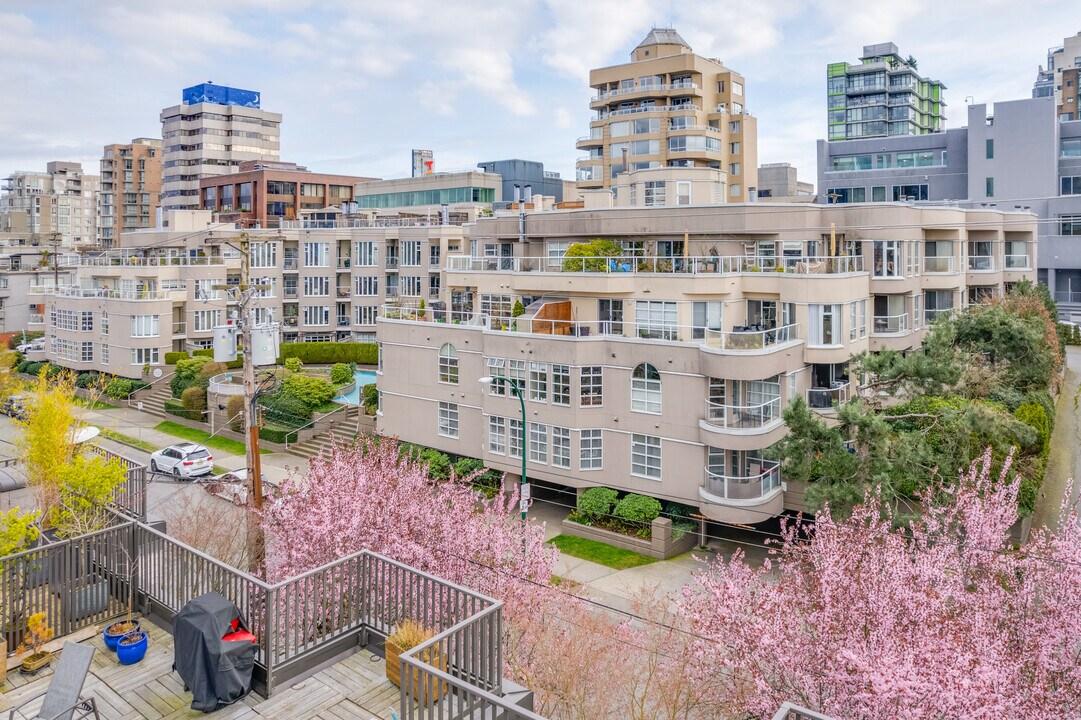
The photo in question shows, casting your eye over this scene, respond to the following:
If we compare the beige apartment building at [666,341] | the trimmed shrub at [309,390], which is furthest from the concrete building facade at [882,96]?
the trimmed shrub at [309,390]

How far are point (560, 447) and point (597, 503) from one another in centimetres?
261

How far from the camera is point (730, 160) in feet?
245

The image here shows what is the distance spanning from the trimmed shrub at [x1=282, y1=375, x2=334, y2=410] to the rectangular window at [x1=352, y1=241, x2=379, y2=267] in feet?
67.4

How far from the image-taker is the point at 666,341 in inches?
1182

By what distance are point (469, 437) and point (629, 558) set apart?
961 centimetres

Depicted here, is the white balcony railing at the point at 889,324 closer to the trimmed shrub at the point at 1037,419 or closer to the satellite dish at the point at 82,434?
the trimmed shrub at the point at 1037,419

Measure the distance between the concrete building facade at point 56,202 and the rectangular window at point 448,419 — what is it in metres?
129

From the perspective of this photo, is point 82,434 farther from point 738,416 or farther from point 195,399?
point 195,399

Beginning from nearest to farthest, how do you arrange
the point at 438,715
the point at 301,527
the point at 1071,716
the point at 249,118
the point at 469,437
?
the point at 438,715 → the point at 1071,716 → the point at 301,527 → the point at 469,437 → the point at 249,118

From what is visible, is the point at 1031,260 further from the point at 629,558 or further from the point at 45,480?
the point at 45,480

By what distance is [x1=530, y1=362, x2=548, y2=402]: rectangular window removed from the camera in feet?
105

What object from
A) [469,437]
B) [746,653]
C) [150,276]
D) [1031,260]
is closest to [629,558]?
[469,437]

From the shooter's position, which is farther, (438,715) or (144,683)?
(144,683)

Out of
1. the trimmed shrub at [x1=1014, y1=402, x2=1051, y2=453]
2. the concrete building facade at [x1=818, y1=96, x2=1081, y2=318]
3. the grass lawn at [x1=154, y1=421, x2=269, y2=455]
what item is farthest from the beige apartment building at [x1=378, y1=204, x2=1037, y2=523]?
the concrete building facade at [x1=818, y1=96, x2=1081, y2=318]
